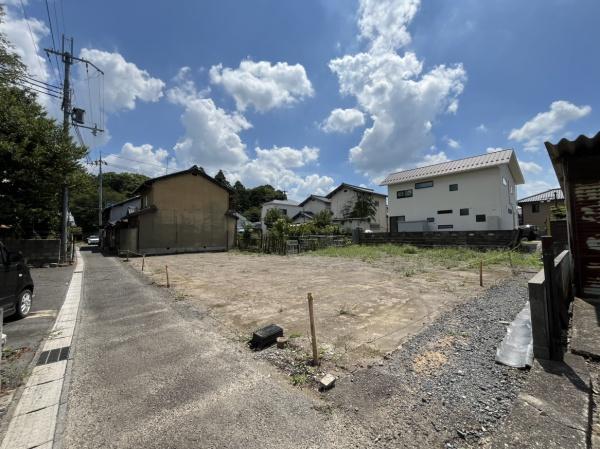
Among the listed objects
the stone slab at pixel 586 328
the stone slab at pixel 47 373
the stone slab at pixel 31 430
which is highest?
the stone slab at pixel 586 328

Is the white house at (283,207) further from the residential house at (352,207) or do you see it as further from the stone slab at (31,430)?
the stone slab at (31,430)

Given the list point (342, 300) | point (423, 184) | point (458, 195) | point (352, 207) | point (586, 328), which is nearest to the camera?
point (586, 328)

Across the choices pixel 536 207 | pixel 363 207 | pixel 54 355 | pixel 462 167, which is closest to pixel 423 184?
pixel 462 167

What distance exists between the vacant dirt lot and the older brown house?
11.5 meters

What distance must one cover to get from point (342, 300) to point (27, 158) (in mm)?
14535

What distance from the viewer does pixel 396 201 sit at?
2422 centimetres

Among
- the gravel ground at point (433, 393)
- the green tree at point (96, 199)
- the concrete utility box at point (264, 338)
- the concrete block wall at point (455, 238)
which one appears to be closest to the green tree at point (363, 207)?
the concrete block wall at point (455, 238)

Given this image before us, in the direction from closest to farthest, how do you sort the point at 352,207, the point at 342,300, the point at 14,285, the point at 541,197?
the point at 14,285
the point at 342,300
the point at 541,197
the point at 352,207

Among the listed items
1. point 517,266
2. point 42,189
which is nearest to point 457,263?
point 517,266

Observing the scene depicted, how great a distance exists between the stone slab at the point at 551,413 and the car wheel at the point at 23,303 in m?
7.60

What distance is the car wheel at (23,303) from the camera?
5.25 metres

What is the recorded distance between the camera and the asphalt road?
2109mm

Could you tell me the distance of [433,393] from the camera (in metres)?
2.58

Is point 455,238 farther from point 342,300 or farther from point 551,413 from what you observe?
point 551,413
